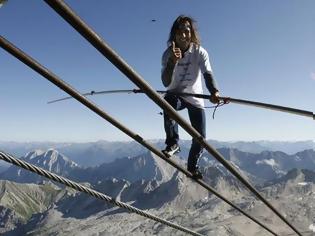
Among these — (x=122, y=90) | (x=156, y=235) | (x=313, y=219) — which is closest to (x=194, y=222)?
(x=156, y=235)

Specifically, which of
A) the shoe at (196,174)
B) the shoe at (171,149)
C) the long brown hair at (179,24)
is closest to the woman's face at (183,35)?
the long brown hair at (179,24)

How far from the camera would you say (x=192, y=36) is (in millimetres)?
6648

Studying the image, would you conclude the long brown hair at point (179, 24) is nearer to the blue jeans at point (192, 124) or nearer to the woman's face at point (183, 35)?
the woman's face at point (183, 35)

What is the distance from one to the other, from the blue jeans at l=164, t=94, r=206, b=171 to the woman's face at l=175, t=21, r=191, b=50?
0.98 metres

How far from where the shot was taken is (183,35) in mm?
6453

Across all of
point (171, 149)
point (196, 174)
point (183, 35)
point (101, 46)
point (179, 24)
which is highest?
point (179, 24)

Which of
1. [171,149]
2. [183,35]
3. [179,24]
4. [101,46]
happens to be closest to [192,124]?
[171,149]

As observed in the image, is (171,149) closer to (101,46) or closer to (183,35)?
(183,35)

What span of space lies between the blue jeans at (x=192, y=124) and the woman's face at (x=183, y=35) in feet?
3.20

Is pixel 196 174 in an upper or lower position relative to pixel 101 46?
lower

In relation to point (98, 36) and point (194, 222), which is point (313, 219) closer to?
point (194, 222)

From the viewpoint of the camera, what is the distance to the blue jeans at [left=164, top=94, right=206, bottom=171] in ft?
23.1

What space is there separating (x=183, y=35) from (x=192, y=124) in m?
1.62

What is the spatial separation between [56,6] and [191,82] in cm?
487
